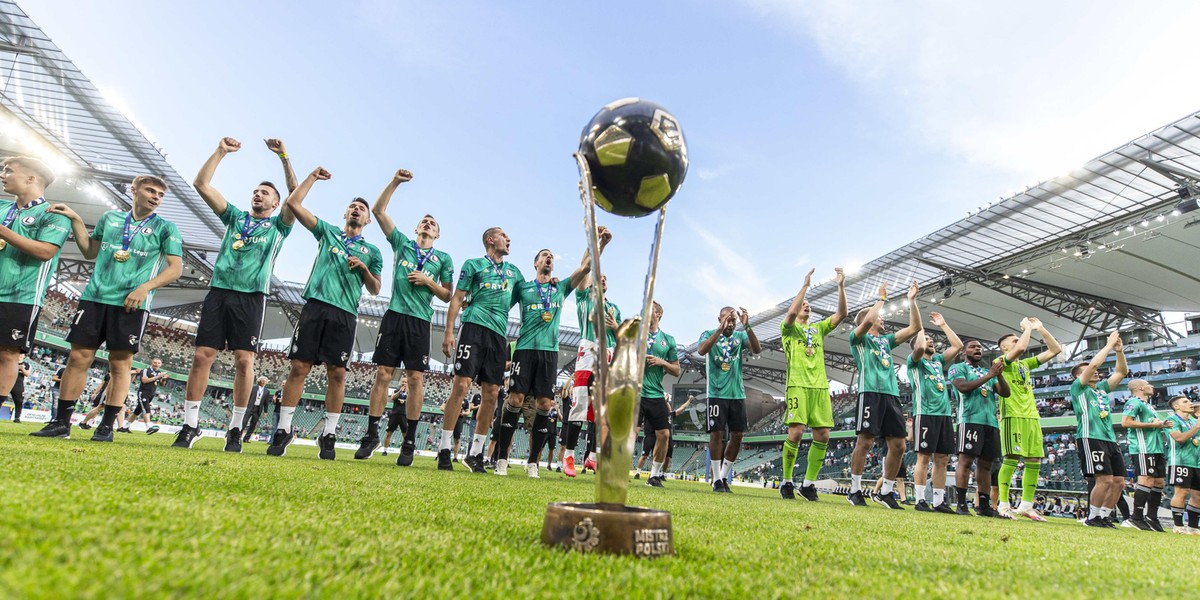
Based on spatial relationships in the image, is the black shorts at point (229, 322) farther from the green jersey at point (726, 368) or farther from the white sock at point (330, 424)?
the green jersey at point (726, 368)

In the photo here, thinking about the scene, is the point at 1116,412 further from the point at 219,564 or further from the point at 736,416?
the point at 219,564

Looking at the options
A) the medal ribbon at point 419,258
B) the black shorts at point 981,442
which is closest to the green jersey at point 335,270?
the medal ribbon at point 419,258

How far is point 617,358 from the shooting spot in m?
1.72


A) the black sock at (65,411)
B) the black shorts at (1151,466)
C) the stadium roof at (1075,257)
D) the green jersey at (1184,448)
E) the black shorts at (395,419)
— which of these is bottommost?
the black shorts at (395,419)

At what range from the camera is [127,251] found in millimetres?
4590

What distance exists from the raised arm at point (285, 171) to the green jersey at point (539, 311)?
6.82 feet

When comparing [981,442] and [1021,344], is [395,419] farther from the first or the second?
[1021,344]

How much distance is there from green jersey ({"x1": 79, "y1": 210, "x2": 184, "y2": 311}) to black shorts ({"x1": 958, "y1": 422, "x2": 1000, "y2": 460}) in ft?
27.8

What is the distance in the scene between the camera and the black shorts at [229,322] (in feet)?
14.8

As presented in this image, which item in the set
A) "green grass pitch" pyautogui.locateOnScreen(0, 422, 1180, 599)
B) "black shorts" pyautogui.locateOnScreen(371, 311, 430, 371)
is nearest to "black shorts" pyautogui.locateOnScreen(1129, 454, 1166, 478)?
"green grass pitch" pyautogui.locateOnScreen(0, 422, 1180, 599)

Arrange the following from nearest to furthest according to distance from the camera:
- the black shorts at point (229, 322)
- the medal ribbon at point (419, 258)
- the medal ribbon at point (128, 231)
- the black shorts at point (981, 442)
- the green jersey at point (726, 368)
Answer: the black shorts at point (229, 322) < the medal ribbon at point (128, 231) < the medal ribbon at point (419, 258) < the black shorts at point (981, 442) < the green jersey at point (726, 368)

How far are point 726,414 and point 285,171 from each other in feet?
18.9

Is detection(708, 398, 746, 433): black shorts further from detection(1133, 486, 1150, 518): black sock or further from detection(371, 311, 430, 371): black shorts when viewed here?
detection(1133, 486, 1150, 518): black sock

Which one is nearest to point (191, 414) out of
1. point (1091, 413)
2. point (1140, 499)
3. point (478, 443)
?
point (478, 443)
